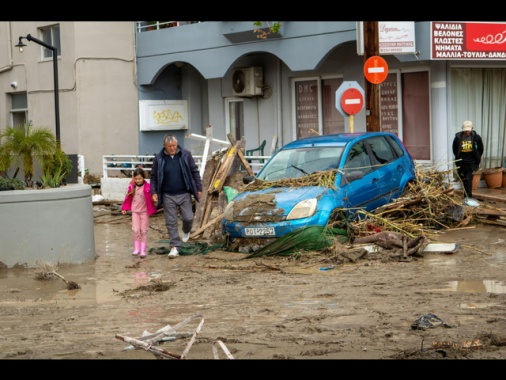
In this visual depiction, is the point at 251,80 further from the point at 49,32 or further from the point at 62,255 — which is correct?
the point at 62,255

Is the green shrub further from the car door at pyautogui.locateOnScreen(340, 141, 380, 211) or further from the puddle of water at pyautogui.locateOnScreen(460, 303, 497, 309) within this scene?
the puddle of water at pyautogui.locateOnScreen(460, 303, 497, 309)

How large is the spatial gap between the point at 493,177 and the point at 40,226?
465 inches

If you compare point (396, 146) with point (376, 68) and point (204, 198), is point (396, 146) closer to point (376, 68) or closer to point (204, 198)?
point (376, 68)

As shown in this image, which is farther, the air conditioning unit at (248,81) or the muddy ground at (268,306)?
the air conditioning unit at (248,81)

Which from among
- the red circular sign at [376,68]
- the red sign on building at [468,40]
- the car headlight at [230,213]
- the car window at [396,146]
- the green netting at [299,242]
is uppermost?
the red sign on building at [468,40]

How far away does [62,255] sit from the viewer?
13102 mm

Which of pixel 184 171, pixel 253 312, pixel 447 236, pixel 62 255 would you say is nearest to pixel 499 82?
Answer: pixel 447 236

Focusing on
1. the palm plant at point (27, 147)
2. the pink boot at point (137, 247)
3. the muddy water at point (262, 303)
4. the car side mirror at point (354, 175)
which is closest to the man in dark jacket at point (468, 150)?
the muddy water at point (262, 303)

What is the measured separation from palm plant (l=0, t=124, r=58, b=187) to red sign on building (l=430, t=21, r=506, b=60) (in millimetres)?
9470

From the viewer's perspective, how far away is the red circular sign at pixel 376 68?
54.3 feet

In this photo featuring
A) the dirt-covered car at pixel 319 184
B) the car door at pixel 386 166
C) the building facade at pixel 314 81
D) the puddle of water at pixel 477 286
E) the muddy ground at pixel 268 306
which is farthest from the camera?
the building facade at pixel 314 81

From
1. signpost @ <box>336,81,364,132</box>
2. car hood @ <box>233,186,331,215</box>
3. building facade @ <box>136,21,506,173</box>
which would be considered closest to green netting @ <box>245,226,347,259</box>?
car hood @ <box>233,186,331,215</box>

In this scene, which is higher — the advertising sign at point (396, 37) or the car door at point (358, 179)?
the advertising sign at point (396, 37)

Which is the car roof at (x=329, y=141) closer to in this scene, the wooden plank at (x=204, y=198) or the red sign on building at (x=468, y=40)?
the wooden plank at (x=204, y=198)
